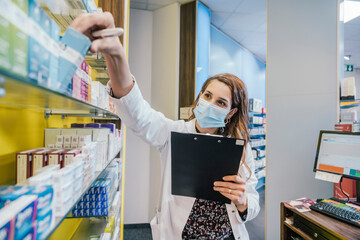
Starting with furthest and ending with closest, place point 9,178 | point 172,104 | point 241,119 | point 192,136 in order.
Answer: point 172,104 → point 241,119 → point 192,136 → point 9,178

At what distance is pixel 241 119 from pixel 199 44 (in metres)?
2.38

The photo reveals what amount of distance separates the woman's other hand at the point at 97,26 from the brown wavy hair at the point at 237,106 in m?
0.96

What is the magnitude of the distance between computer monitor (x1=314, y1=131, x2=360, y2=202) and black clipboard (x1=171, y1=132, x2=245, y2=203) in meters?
1.44

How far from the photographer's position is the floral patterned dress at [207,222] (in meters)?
1.19

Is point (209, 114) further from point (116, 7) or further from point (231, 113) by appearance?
point (116, 7)

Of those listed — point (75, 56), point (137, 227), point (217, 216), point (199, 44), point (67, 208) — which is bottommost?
point (137, 227)

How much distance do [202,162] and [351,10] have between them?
493cm

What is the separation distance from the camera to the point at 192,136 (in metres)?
1.00

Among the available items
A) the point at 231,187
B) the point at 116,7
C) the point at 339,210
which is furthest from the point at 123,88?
the point at 339,210

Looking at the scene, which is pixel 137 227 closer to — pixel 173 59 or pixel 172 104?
pixel 172 104

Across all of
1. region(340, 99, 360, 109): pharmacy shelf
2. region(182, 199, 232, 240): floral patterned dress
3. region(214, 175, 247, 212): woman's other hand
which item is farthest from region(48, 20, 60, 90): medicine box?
region(340, 99, 360, 109): pharmacy shelf

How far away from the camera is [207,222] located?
1.20 metres

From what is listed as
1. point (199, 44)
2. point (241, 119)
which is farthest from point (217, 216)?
point (199, 44)

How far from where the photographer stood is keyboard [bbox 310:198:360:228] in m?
1.43
